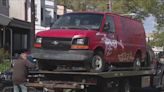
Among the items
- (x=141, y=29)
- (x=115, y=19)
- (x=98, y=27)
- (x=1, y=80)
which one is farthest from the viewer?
(x=141, y=29)

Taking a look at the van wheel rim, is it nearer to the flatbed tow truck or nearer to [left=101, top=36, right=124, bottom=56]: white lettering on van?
the flatbed tow truck

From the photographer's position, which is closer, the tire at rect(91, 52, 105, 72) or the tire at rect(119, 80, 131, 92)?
the tire at rect(91, 52, 105, 72)

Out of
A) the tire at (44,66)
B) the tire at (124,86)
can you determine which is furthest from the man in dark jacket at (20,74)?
the tire at (124,86)

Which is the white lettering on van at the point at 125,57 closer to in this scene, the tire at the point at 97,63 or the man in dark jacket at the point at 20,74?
the tire at the point at 97,63

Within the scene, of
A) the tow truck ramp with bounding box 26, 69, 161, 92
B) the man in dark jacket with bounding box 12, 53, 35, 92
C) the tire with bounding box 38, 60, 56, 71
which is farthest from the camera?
the tire with bounding box 38, 60, 56, 71

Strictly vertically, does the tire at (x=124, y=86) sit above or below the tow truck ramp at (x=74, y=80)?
below

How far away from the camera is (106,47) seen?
1460cm

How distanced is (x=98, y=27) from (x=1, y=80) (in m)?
4.59

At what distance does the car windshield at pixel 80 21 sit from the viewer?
47.9ft

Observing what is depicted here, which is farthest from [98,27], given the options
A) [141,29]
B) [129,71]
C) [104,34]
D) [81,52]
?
[141,29]

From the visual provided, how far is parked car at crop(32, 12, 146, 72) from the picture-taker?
13.7 meters

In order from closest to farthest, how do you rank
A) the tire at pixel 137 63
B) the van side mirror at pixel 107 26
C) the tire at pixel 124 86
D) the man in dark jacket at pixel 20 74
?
the man in dark jacket at pixel 20 74 → the van side mirror at pixel 107 26 → the tire at pixel 124 86 → the tire at pixel 137 63

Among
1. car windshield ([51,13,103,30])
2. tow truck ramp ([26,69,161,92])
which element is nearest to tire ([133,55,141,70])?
tow truck ramp ([26,69,161,92])

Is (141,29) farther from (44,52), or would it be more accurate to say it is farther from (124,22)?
(44,52)
